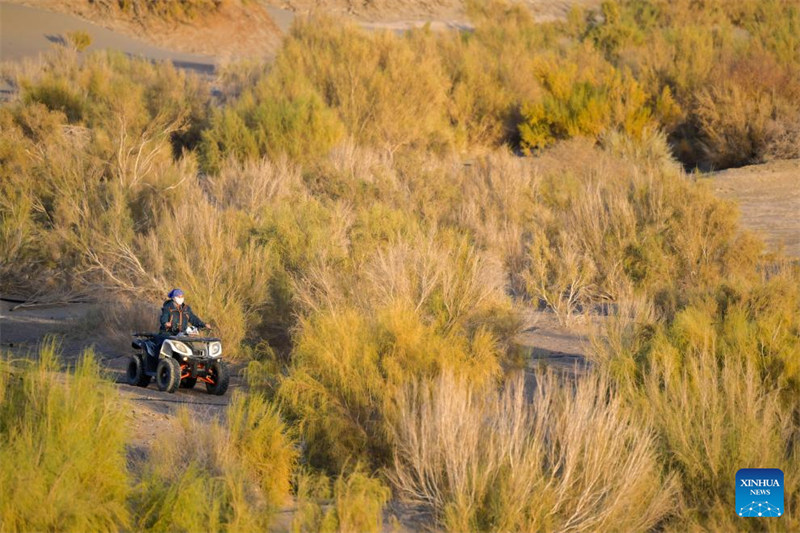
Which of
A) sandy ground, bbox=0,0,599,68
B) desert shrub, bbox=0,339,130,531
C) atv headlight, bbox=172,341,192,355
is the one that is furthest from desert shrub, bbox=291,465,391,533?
sandy ground, bbox=0,0,599,68

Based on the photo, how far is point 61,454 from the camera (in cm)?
641

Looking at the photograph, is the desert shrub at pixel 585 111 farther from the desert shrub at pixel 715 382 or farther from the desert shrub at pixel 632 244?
the desert shrub at pixel 715 382

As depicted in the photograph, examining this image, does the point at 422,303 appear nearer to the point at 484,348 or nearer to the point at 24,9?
the point at 484,348

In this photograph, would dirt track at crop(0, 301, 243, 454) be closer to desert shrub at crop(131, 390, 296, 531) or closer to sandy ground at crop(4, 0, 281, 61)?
desert shrub at crop(131, 390, 296, 531)

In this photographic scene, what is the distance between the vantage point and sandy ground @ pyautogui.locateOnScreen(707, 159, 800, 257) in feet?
56.2

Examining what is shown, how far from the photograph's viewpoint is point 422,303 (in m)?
10.9

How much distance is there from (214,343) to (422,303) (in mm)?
2216

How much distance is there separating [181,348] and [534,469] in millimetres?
4396

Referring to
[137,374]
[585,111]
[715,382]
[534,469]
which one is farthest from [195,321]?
[585,111]

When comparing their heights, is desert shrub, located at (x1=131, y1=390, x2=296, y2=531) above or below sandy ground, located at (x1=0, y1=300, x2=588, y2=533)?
above

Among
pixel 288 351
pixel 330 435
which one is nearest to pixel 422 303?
pixel 288 351

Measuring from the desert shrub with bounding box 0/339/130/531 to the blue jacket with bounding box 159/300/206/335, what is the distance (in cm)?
231

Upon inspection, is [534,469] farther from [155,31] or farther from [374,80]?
[155,31]

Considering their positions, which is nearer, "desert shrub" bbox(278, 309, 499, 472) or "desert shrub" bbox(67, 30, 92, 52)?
"desert shrub" bbox(278, 309, 499, 472)
